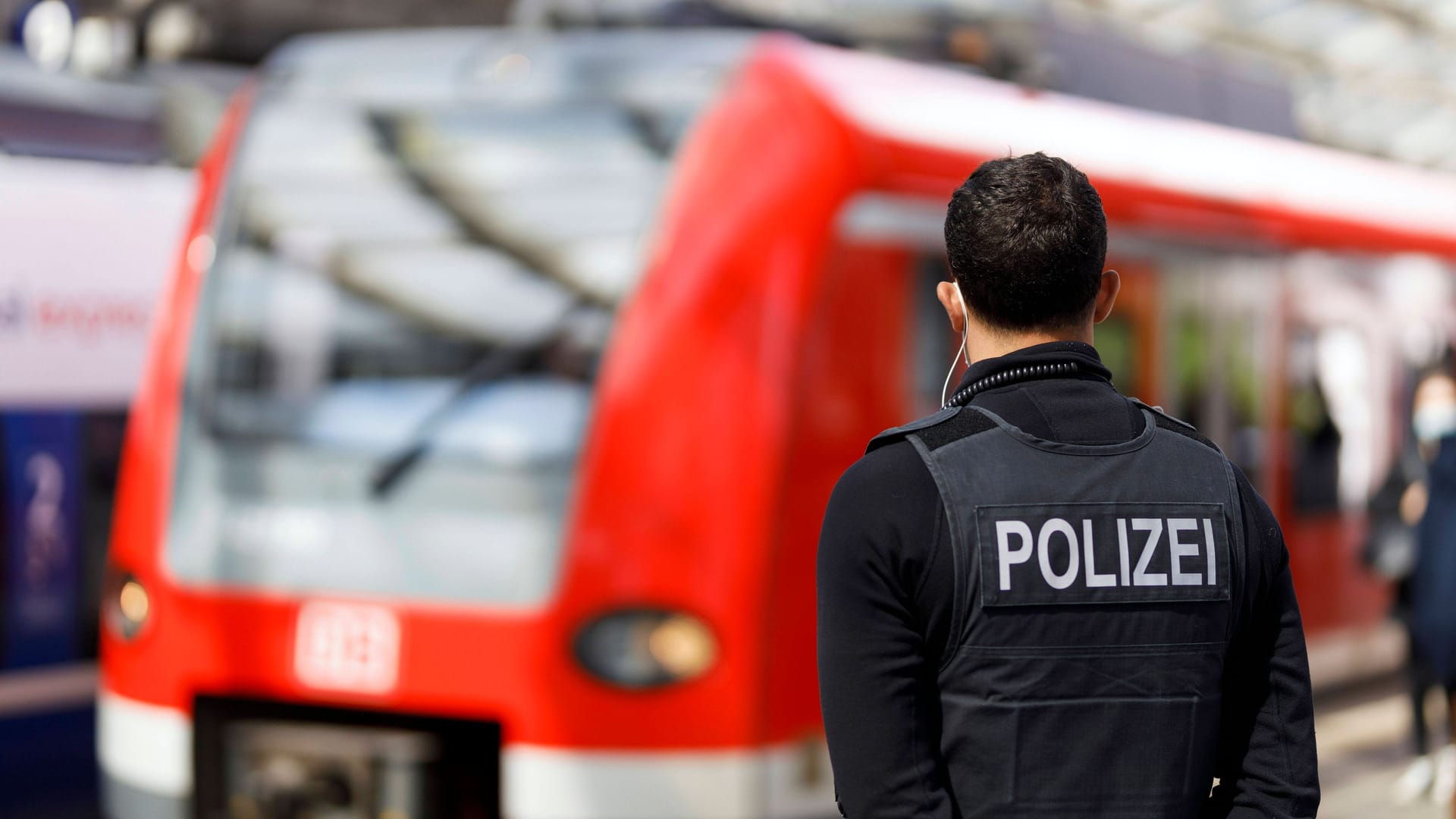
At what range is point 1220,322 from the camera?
6395mm

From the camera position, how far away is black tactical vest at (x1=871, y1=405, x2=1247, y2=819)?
67.1 inches

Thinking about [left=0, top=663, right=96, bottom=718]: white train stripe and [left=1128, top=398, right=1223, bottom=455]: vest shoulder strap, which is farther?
[left=0, top=663, right=96, bottom=718]: white train stripe

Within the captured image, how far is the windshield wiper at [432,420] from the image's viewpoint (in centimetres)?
452

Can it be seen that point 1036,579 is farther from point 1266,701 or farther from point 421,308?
point 421,308

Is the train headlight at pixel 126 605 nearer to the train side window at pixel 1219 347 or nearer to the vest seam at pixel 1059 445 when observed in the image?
the train side window at pixel 1219 347

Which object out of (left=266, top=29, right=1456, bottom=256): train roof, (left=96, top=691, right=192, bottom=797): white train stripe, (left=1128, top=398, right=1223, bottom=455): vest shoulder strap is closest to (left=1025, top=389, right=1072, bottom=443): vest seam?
(left=1128, top=398, right=1223, bottom=455): vest shoulder strap

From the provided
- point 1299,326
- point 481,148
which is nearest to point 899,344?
point 481,148

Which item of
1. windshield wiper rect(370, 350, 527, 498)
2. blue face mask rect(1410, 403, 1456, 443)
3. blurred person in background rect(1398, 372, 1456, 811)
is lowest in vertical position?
blurred person in background rect(1398, 372, 1456, 811)

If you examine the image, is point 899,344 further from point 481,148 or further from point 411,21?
point 411,21

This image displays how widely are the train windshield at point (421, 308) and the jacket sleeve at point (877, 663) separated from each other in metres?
2.68

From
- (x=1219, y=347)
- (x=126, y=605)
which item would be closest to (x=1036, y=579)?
(x=126, y=605)

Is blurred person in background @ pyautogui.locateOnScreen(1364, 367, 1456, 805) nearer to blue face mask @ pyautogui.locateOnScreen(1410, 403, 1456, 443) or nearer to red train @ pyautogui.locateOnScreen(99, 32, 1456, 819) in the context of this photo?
blue face mask @ pyautogui.locateOnScreen(1410, 403, 1456, 443)

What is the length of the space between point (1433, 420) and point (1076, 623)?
470 cm

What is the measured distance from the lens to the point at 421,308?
15.2ft
